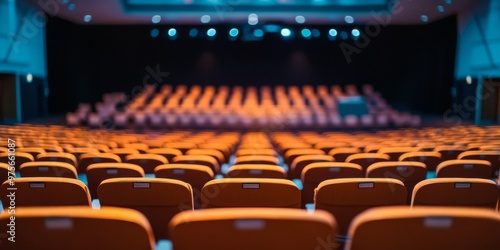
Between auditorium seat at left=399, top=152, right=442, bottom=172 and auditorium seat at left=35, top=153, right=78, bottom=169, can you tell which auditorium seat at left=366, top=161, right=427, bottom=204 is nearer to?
auditorium seat at left=399, top=152, right=442, bottom=172

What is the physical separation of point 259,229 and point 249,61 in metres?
19.3

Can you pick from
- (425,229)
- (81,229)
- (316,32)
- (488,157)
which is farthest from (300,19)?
(81,229)

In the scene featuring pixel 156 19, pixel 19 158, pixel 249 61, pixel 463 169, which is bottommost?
pixel 19 158

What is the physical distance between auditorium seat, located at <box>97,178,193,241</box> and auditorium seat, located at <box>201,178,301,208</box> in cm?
14

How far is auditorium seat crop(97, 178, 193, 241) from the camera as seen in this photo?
2.19 metres

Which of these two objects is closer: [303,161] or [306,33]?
[303,161]

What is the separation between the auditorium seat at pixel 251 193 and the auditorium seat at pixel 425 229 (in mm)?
850

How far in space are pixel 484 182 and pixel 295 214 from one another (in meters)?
1.55

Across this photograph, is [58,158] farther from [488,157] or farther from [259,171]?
[488,157]

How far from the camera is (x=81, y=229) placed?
4.34 feet

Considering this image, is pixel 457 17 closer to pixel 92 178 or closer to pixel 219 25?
pixel 219 25

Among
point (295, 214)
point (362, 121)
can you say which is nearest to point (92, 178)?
point (295, 214)

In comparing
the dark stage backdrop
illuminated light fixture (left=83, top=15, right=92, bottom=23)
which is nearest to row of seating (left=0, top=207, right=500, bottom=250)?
illuminated light fixture (left=83, top=15, right=92, bottom=23)

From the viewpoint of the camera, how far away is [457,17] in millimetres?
15758
